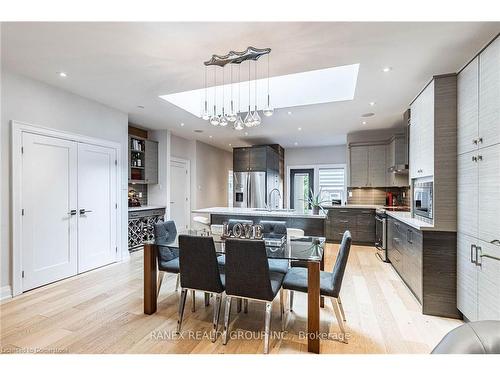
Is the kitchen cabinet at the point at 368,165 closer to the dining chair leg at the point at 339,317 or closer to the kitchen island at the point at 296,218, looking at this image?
the kitchen island at the point at 296,218

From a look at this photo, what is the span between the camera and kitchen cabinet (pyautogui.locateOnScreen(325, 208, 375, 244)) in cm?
560

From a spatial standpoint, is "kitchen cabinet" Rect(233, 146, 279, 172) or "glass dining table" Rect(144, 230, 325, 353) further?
"kitchen cabinet" Rect(233, 146, 279, 172)

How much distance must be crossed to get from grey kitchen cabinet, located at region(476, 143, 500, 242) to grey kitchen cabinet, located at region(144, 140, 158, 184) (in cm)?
541

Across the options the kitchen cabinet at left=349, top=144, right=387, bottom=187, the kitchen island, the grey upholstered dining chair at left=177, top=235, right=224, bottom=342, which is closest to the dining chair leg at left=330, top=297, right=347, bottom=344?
the grey upholstered dining chair at left=177, top=235, right=224, bottom=342

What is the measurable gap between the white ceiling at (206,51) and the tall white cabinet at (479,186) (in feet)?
1.01

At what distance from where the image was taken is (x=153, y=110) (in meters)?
4.43

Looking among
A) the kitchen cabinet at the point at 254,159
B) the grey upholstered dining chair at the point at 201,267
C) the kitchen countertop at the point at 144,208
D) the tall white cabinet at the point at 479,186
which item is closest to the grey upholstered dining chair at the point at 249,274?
the grey upholstered dining chair at the point at 201,267

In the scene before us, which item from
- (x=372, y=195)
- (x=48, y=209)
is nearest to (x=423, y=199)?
(x=372, y=195)

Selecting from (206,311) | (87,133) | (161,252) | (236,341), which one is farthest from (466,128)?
(87,133)

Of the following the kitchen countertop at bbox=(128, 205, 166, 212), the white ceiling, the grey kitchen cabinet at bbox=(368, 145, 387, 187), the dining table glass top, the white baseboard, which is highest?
the white ceiling

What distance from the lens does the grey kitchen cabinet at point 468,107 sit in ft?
7.53

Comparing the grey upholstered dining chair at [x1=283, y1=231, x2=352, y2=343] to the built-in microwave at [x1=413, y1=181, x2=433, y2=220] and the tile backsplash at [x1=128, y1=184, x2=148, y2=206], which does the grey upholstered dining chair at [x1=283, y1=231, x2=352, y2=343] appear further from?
the tile backsplash at [x1=128, y1=184, x2=148, y2=206]

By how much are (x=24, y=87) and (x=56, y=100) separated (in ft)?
1.26

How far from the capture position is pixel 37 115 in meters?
3.27
